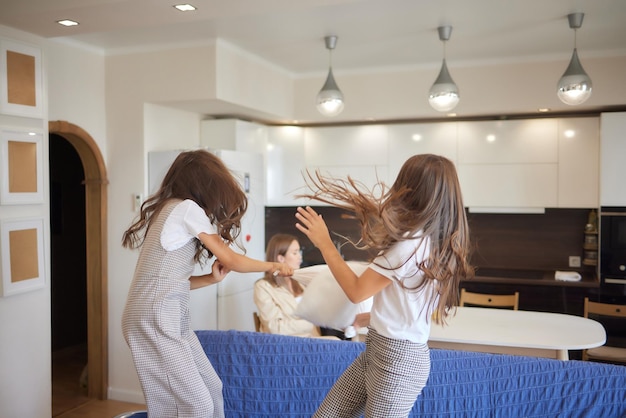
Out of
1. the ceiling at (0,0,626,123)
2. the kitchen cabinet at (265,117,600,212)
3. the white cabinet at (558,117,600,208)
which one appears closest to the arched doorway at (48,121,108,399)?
the ceiling at (0,0,626,123)

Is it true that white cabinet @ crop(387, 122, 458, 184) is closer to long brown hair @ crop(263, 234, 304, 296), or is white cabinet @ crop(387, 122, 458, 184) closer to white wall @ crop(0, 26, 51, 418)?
long brown hair @ crop(263, 234, 304, 296)

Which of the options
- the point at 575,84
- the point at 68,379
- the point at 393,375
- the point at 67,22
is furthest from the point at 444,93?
the point at 68,379

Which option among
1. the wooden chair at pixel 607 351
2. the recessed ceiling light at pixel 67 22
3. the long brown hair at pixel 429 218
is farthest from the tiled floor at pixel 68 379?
the wooden chair at pixel 607 351

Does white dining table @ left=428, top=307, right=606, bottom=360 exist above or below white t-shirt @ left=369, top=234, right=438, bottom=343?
below

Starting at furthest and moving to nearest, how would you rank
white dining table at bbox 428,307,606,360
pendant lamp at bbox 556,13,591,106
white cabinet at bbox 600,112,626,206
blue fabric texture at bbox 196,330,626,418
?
1. white cabinet at bbox 600,112,626,206
2. pendant lamp at bbox 556,13,591,106
3. white dining table at bbox 428,307,606,360
4. blue fabric texture at bbox 196,330,626,418

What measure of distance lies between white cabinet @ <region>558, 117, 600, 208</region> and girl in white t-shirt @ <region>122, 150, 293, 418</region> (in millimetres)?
3464

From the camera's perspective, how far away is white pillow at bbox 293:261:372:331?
2840 millimetres

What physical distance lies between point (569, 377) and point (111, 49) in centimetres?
359

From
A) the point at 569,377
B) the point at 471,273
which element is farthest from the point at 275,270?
the point at 569,377

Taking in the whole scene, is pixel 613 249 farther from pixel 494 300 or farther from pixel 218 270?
pixel 218 270

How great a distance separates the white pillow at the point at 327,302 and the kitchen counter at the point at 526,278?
229 centimetres

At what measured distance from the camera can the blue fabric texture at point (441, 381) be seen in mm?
2326

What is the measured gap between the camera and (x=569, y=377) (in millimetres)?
2365

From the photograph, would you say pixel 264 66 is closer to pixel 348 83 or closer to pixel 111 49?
pixel 348 83
